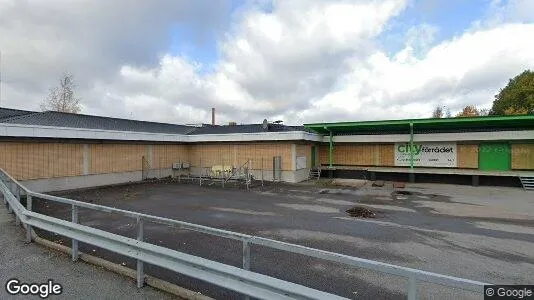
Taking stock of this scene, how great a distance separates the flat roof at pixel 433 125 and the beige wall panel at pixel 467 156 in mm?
1353

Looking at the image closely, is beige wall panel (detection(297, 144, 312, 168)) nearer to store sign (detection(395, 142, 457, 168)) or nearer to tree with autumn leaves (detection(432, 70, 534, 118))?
store sign (detection(395, 142, 457, 168))

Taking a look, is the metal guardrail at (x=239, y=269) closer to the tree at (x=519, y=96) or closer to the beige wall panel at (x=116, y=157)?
the beige wall panel at (x=116, y=157)

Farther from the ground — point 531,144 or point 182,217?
point 531,144

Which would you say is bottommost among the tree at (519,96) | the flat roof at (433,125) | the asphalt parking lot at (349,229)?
the asphalt parking lot at (349,229)

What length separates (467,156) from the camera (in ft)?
73.9

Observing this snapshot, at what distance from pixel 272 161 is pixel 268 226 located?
525 inches

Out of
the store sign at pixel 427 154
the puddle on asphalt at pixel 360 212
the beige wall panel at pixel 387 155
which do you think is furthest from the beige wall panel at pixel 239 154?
the puddle on asphalt at pixel 360 212

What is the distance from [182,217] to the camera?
11.1 m

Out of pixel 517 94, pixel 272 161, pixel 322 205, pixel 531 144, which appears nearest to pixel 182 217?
pixel 322 205

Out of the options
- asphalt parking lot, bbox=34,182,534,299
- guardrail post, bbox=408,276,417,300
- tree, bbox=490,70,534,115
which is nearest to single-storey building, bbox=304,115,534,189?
asphalt parking lot, bbox=34,182,534,299

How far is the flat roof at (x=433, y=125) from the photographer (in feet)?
64.9

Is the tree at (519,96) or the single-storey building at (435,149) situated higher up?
the tree at (519,96)

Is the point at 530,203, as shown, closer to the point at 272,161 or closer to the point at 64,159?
the point at 272,161

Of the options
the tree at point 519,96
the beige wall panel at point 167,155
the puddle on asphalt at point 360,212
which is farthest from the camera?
the tree at point 519,96
